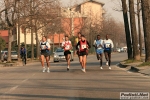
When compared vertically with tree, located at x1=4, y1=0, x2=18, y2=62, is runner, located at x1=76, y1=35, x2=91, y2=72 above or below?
below

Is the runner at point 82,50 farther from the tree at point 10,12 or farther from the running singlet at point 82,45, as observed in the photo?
the tree at point 10,12

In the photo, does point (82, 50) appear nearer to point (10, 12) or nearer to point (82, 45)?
point (82, 45)

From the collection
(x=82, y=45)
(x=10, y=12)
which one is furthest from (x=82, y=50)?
(x=10, y=12)

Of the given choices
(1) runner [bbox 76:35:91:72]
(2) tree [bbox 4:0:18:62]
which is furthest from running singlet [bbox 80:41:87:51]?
(2) tree [bbox 4:0:18:62]

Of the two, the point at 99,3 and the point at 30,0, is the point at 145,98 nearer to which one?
the point at 30,0

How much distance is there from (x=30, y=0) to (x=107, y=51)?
22411 millimetres

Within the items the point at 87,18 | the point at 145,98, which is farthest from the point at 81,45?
the point at 87,18

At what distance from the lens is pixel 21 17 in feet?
141

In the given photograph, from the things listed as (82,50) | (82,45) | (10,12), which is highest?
(10,12)

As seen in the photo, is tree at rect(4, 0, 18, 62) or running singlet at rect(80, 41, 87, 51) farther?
tree at rect(4, 0, 18, 62)

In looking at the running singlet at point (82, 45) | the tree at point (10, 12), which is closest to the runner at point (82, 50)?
the running singlet at point (82, 45)

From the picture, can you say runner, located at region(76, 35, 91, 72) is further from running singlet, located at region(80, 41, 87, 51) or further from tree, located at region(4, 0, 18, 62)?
tree, located at region(4, 0, 18, 62)

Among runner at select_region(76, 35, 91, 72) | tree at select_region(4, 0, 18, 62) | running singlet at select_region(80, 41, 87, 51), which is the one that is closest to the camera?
runner at select_region(76, 35, 91, 72)

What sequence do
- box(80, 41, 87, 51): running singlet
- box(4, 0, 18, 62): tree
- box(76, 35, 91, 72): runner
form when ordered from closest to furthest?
box(76, 35, 91, 72): runner, box(80, 41, 87, 51): running singlet, box(4, 0, 18, 62): tree
